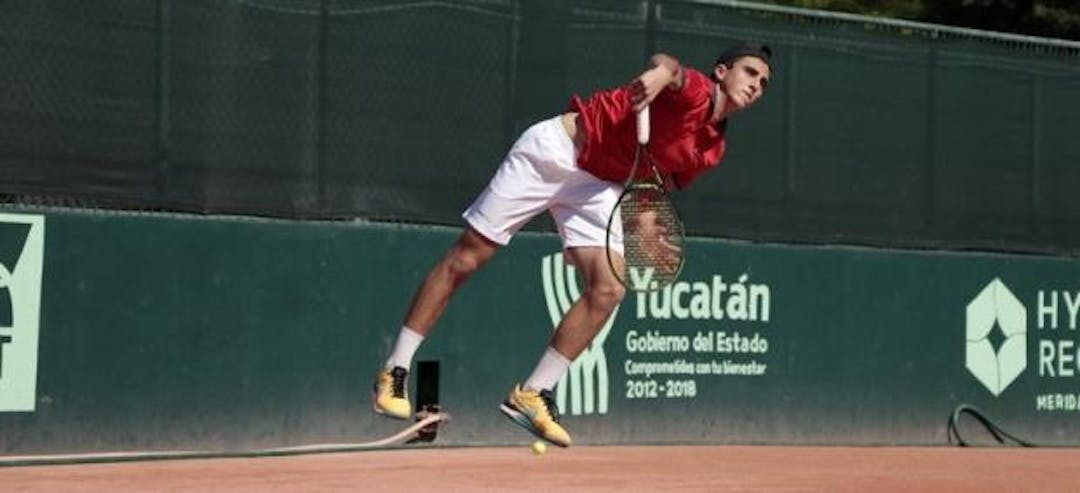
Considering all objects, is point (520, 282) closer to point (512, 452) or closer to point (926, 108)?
point (512, 452)

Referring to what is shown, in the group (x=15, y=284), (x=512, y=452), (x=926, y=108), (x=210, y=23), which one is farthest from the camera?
(x=926, y=108)

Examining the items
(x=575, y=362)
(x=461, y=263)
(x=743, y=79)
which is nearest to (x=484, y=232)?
(x=461, y=263)

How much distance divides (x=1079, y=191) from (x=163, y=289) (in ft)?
26.6

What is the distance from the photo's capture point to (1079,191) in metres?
17.7

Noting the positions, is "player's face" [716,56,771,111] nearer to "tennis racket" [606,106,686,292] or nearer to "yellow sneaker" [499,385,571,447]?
"tennis racket" [606,106,686,292]

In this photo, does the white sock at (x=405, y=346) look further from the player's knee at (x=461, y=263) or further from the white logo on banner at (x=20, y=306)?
the white logo on banner at (x=20, y=306)

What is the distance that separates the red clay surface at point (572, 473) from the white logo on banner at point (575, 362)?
35 centimetres

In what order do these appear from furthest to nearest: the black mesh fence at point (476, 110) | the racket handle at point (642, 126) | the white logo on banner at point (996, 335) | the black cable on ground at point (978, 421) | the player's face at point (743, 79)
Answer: the white logo on banner at point (996, 335), the black cable on ground at point (978, 421), the black mesh fence at point (476, 110), the player's face at point (743, 79), the racket handle at point (642, 126)

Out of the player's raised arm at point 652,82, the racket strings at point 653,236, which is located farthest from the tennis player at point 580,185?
the player's raised arm at point 652,82

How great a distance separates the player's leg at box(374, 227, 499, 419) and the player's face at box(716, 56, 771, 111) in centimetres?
123

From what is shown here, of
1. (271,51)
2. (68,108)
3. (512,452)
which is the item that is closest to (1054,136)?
(512,452)

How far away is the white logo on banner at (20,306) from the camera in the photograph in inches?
470

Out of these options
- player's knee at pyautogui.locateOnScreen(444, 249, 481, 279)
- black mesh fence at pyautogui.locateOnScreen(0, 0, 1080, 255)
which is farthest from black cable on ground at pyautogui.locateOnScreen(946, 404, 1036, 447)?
player's knee at pyautogui.locateOnScreen(444, 249, 481, 279)

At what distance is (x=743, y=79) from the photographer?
32.4ft
